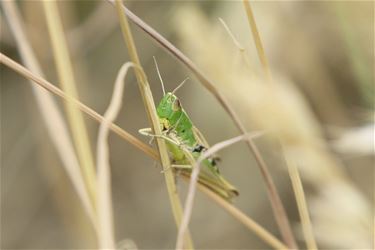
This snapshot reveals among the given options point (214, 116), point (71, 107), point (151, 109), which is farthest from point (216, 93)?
point (214, 116)

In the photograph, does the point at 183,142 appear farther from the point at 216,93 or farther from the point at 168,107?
the point at 216,93

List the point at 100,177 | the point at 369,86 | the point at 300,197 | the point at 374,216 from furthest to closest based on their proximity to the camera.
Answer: the point at 369,86 → the point at 374,216 → the point at 300,197 → the point at 100,177

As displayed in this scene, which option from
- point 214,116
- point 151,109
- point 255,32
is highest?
point 214,116

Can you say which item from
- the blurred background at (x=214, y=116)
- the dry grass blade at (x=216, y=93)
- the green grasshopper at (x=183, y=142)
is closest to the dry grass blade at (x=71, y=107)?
the green grasshopper at (x=183, y=142)

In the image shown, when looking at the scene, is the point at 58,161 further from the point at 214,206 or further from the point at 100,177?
the point at 100,177

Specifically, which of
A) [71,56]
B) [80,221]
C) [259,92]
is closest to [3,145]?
[71,56]

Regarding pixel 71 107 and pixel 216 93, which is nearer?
pixel 216 93

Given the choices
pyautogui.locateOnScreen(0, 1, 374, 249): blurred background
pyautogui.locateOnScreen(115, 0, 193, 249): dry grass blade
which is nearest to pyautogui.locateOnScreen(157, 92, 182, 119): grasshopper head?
pyautogui.locateOnScreen(0, 1, 374, 249): blurred background
